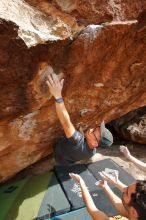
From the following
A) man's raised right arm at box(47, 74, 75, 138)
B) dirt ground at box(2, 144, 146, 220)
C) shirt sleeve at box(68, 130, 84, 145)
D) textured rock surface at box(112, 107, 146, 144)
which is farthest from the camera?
textured rock surface at box(112, 107, 146, 144)

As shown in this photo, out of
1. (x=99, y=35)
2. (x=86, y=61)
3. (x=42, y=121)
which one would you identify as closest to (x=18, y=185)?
(x=42, y=121)

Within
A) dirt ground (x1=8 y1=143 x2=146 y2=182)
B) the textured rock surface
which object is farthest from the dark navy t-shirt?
the textured rock surface

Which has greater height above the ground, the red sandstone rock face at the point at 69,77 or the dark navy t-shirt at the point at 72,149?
the red sandstone rock face at the point at 69,77

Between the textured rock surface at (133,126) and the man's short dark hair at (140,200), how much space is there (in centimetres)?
307

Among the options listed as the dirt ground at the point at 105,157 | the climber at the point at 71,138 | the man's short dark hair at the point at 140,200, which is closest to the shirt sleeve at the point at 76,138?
the climber at the point at 71,138

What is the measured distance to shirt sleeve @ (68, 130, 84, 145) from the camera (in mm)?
3626

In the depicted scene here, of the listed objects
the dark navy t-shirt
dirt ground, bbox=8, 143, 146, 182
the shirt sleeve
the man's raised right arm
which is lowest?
dirt ground, bbox=8, 143, 146, 182

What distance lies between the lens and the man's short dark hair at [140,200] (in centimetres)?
254

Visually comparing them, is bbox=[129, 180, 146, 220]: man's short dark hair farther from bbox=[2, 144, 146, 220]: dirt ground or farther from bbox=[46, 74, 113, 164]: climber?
bbox=[2, 144, 146, 220]: dirt ground

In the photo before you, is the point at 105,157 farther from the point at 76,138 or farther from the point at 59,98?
the point at 59,98

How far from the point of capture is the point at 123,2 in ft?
9.55

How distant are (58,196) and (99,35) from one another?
224 cm

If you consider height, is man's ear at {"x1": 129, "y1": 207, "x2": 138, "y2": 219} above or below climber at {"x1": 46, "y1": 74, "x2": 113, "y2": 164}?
below

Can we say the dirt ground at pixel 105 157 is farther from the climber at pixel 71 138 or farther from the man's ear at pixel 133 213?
the man's ear at pixel 133 213
